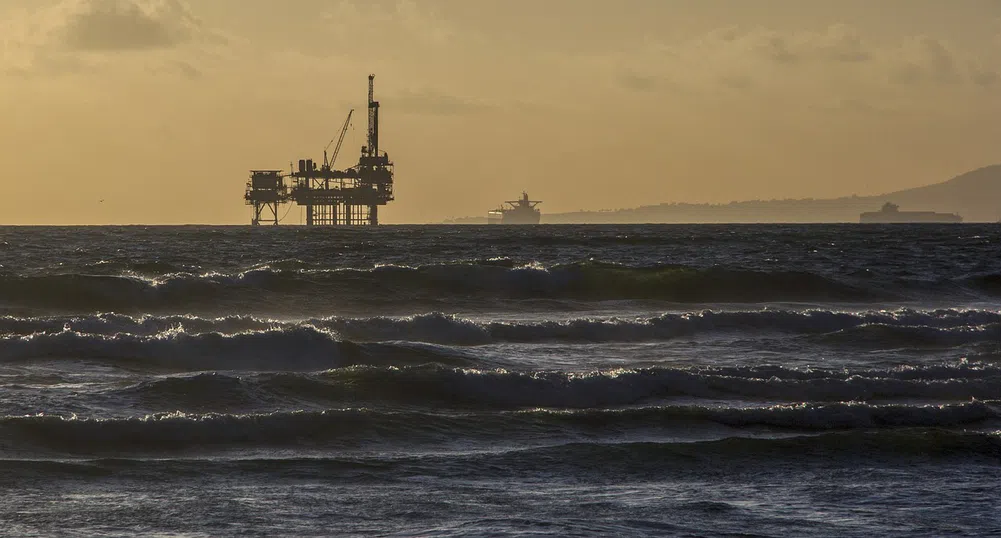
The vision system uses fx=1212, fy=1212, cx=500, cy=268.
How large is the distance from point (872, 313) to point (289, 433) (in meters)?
18.9

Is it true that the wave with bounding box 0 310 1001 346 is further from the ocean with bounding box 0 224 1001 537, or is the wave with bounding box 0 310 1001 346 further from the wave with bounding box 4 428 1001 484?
the wave with bounding box 4 428 1001 484

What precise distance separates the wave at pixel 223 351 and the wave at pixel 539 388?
3.01m

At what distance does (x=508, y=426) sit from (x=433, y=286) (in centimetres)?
2502

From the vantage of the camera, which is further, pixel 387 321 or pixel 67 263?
pixel 67 263

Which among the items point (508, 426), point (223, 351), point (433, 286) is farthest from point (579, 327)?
point (433, 286)

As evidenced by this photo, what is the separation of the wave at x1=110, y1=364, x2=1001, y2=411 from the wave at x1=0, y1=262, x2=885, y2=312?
17.4 meters

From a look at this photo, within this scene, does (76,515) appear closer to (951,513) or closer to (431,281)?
(951,513)

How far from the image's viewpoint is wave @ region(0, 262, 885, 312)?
111 feet

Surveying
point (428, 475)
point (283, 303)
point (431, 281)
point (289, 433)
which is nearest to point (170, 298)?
point (283, 303)

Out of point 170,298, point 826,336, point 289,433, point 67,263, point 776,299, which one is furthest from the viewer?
point 67,263

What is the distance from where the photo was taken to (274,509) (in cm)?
1008

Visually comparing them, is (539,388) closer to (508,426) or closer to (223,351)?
(508,426)

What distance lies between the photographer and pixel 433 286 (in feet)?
128

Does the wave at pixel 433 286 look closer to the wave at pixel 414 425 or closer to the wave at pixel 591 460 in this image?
the wave at pixel 414 425
